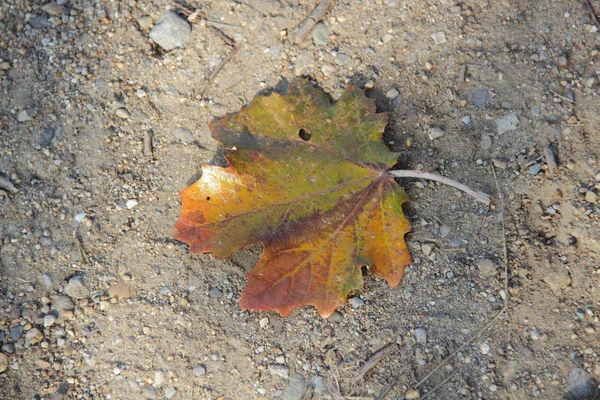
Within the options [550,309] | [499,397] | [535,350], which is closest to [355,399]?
[499,397]

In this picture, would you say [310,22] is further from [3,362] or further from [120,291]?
[3,362]

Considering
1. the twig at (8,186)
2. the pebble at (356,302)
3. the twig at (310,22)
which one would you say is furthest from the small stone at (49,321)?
the twig at (310,22)

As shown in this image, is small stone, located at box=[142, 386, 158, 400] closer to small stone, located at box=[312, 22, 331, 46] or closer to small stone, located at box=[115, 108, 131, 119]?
small stone, located at box=[115, 108, 131, 119]

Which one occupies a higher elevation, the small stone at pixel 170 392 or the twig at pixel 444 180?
the twig at pixel 444 180

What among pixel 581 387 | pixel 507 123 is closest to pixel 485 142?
pixel 507 123

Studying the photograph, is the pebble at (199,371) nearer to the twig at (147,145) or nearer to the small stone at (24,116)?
the twig at (147,145)
